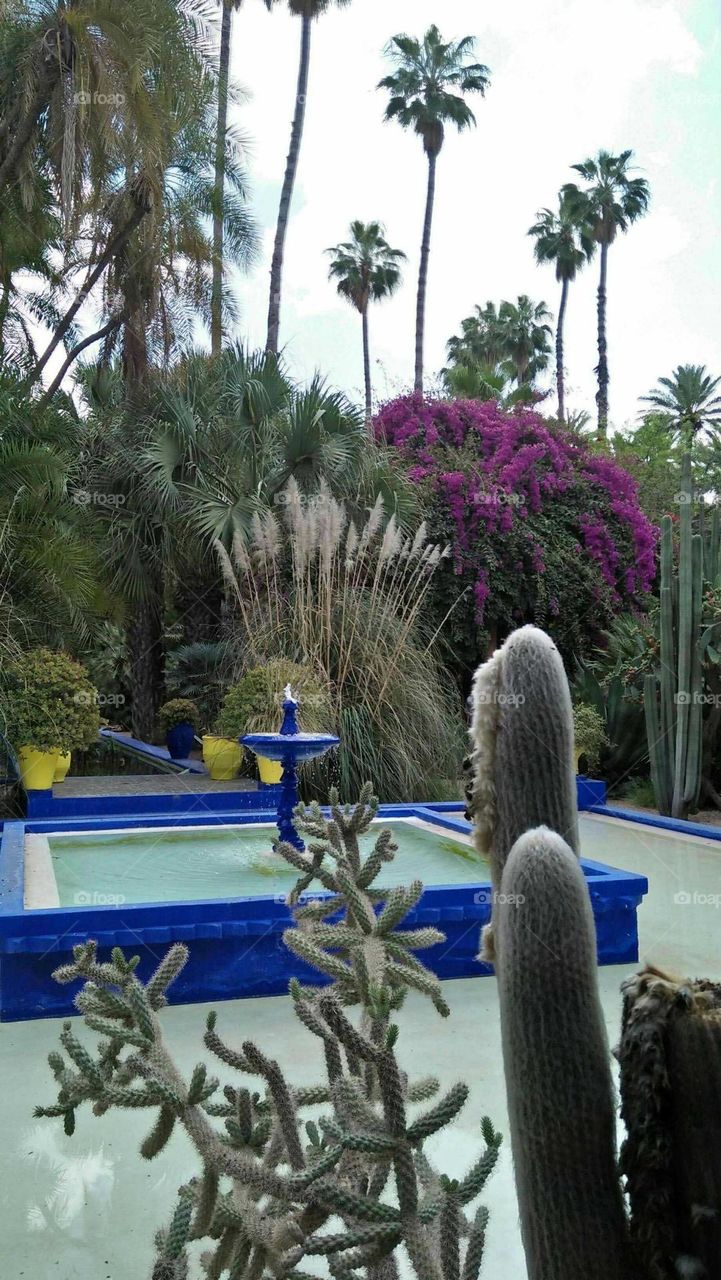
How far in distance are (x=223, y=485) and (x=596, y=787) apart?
457 centimetres

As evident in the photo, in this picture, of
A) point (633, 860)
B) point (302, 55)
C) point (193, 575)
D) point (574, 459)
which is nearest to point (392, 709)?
point (633, 860)

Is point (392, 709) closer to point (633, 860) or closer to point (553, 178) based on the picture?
point (633, 860)

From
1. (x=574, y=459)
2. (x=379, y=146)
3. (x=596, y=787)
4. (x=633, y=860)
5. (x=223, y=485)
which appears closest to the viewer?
(x=633, y=860)

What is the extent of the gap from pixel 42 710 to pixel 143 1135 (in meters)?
5.15

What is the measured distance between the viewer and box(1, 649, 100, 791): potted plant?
7.66 m

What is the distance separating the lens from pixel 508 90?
77.6 ft

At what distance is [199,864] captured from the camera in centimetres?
584

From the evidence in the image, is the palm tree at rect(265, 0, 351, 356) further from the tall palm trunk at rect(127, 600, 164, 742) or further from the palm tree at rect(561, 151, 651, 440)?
the palm tree at rect(561, 151, 651, 440)

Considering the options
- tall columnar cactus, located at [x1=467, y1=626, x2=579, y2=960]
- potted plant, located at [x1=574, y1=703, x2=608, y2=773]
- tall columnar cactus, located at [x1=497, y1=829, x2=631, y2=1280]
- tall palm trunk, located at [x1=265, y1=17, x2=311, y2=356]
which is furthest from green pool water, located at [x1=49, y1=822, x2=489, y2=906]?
tall palm trunk, located at [x1=265, y1=17, x2=311, y2=356]

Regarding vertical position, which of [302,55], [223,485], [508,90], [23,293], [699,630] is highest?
[508,90]

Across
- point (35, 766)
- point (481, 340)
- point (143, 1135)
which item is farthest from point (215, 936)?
point (481, 340)

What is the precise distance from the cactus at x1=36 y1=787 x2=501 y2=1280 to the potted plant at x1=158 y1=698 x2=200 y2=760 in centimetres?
939

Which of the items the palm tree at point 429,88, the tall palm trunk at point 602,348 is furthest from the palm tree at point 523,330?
the palm tree at point 429,88

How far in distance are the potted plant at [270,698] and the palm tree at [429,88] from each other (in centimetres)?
1631
